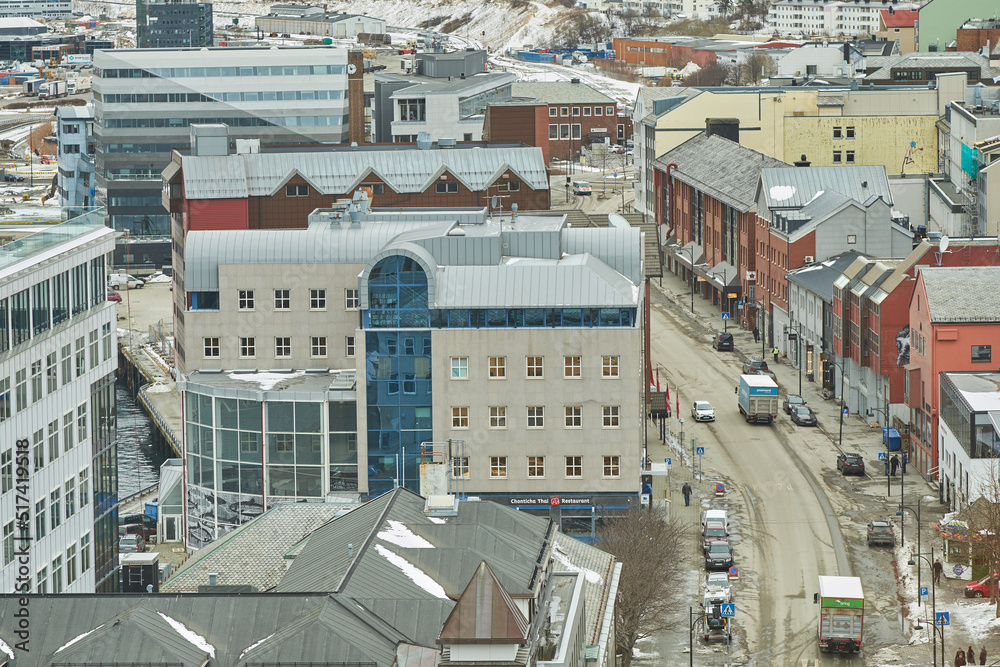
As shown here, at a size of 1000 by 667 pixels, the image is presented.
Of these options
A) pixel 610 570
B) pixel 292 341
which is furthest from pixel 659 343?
pixel 610 570

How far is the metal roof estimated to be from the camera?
138m

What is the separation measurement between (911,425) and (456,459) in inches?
1336

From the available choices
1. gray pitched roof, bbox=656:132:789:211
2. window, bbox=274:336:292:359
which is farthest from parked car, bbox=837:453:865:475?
gray pitched roof, bbox=656:132:789:211

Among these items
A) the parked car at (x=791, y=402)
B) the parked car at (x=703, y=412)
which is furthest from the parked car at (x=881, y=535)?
the parked car at (x=791, y=402)

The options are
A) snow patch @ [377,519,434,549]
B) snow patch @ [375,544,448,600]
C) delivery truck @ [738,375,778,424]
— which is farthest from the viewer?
delivery truck @ [738,375,778,424]

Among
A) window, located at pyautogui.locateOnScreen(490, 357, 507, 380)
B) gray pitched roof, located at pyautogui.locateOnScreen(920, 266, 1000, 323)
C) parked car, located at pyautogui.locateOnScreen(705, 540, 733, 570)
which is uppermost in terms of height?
gray pitched roof, located at pyautogui.locateOnScreen(920, 266, 1000, 323)

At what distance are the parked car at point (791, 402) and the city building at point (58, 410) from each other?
2441 inches

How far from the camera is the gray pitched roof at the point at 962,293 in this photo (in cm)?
11269

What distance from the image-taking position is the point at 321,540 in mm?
70000

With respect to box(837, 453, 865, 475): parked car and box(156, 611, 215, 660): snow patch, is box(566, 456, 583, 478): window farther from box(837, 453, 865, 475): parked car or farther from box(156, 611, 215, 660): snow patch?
box(156, 611, 215, 660): snow patch

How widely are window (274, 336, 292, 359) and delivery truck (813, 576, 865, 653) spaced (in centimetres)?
3427

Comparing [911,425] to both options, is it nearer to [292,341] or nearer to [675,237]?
[292,341]

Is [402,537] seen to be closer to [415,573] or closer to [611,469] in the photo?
[415,573]

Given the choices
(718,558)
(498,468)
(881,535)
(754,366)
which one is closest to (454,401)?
(498,468)
